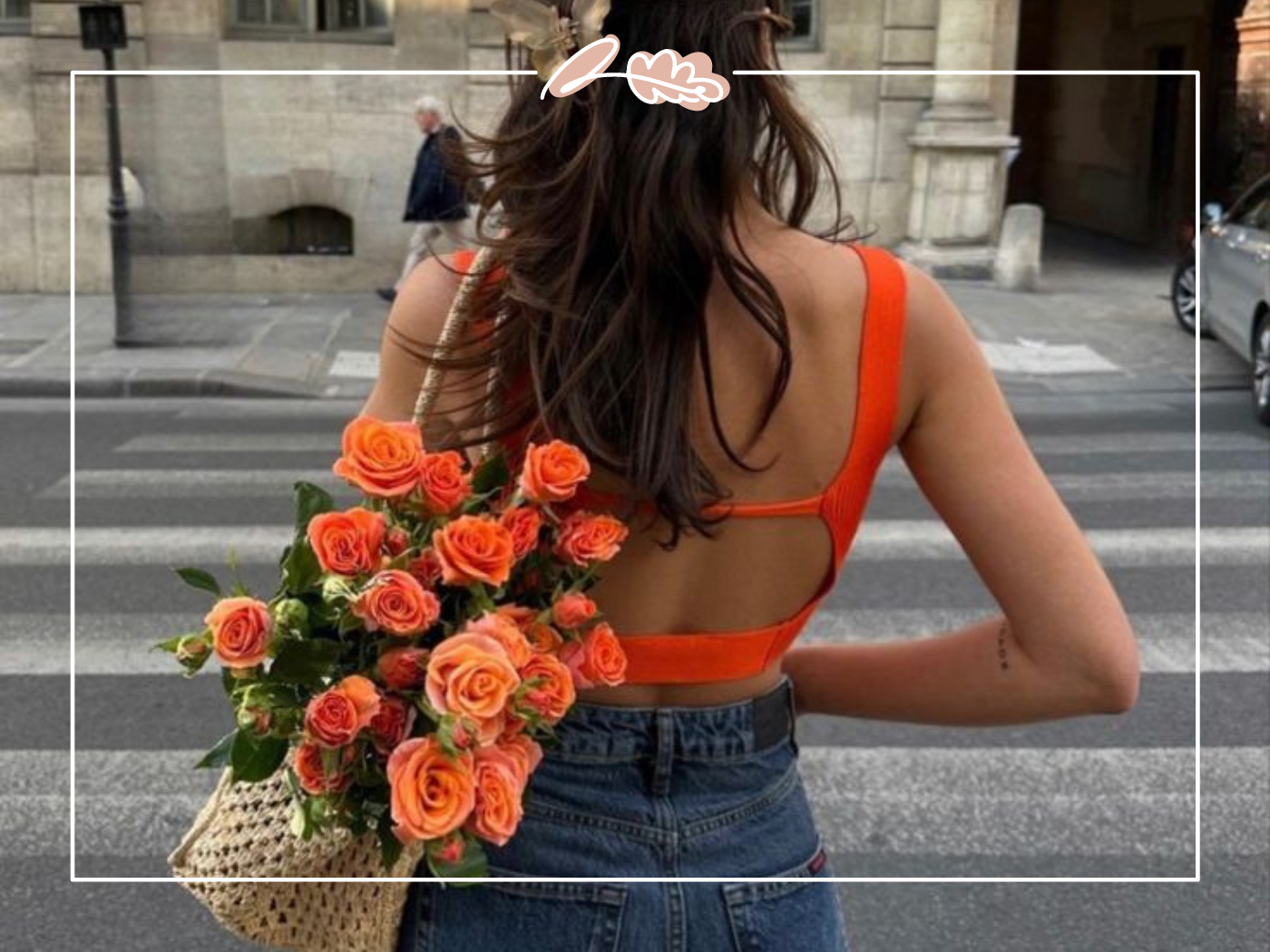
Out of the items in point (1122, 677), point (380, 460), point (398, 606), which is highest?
point (380, 460)

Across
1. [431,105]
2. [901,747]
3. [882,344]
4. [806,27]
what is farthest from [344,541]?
[431,105]

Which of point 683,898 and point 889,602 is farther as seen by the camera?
point 889,602

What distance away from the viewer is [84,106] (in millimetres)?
13016

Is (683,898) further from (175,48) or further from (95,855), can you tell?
(175,48)

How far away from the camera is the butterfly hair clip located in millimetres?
1260

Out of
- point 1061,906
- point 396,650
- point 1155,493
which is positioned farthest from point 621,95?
point 1155,493

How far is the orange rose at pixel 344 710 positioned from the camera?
1.16m

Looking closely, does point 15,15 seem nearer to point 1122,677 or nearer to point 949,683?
point 949,683

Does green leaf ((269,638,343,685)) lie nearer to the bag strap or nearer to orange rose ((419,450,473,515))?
orange rose ((419,450,473,515))

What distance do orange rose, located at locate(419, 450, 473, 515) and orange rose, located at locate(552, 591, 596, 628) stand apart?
4.7 inches

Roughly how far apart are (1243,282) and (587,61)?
10.4 meters

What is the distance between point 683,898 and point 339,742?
412 mm

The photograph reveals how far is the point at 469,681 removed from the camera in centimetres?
113

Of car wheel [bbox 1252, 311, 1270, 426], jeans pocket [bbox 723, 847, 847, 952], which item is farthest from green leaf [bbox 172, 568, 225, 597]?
car wheel [bbox 1252, 311, 1270, 426]
